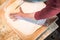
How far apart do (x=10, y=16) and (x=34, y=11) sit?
0.35 ft

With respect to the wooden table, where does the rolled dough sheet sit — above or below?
above

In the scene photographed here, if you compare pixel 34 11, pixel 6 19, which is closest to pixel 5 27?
pixel 6 19

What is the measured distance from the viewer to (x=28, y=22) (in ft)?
2.01

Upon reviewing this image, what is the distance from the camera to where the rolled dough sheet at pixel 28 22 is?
1.98ft

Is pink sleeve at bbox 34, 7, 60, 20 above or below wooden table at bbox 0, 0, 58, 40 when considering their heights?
above

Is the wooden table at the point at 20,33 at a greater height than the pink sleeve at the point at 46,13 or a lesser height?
lesser

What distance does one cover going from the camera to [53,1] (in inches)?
23.8

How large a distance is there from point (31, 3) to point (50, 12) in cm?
9

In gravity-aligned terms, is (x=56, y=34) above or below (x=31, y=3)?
below

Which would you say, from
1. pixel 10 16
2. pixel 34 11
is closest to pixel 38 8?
pixel 34 11

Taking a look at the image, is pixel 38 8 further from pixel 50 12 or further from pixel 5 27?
pixel 5 27

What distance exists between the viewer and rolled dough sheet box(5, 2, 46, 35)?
1.98 ft

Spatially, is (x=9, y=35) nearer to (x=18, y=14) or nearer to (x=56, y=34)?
(x=18, y=14)

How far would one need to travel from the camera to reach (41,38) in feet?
1.98
